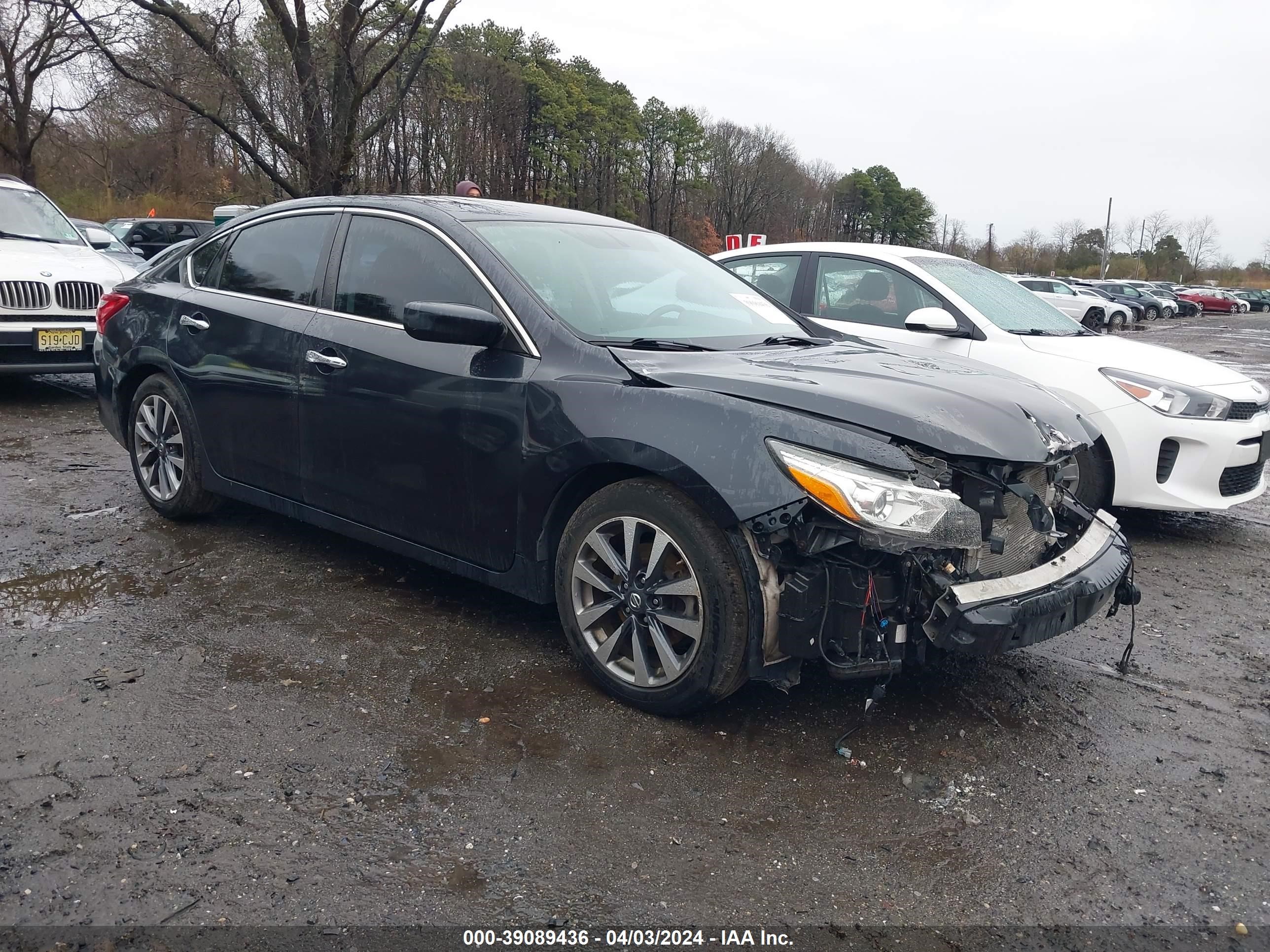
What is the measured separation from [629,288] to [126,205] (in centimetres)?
4221

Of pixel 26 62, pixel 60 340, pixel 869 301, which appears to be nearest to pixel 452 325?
pixel 869 301

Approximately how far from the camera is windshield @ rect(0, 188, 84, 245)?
9352mm

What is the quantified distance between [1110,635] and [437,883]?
3.05 meters

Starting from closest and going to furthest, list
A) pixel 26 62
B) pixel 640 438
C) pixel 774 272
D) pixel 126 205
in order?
1. pixel 640 438
2. pixel 774 272
3. pixel 26 62
4. pixel 126 205

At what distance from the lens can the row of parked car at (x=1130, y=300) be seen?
111ft

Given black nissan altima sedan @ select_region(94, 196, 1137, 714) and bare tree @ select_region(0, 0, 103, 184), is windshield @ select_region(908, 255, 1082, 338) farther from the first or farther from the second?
bare tree @ select_region(0, 0, 103, 184)

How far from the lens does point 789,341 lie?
13.5 ft

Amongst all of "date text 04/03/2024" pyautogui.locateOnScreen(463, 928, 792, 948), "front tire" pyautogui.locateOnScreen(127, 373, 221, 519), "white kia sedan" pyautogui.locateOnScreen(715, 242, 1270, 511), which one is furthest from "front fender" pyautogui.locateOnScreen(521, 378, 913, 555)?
"white kia sedan" pyautogui.locateOnScreen(715, 242, 1270, 511)

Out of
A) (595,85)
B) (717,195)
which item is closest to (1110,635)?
(595,85)

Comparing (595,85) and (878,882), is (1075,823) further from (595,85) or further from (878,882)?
(595,85)

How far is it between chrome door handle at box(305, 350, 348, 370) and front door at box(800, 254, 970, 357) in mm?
3312

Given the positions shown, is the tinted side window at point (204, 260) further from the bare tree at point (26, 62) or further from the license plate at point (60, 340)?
the bare tree at point (26, 62)

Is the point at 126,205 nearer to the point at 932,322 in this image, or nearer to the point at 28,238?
the point at 28,238

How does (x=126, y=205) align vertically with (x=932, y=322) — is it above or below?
above
